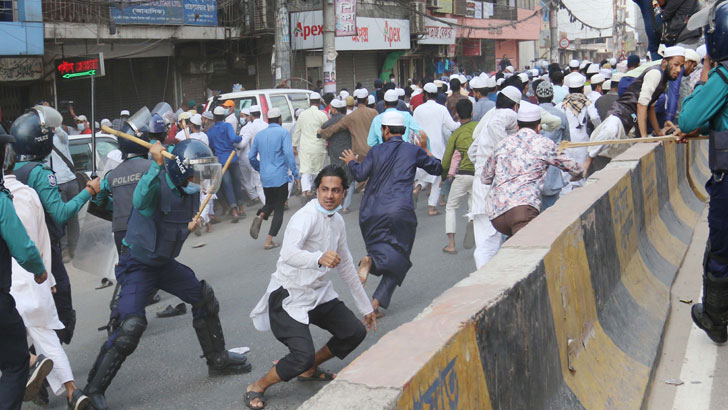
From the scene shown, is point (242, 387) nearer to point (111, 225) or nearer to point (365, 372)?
point (111, 225)

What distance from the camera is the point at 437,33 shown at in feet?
109

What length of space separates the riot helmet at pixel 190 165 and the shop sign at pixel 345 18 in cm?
1364

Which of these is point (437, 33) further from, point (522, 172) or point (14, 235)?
point (14, 235)

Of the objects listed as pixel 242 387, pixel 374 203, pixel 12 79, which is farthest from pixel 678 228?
pixel 12 79

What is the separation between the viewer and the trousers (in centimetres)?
653

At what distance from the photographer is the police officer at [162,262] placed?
4.93 metres

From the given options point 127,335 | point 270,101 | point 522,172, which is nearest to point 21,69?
point 270,101

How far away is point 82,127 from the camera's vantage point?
612 inches

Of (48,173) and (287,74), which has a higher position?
(287,74)

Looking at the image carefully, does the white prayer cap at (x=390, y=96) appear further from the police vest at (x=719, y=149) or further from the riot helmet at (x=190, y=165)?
the police vest at (x=719, y=149)

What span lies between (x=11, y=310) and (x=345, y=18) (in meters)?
15.2

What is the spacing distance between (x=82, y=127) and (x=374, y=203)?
10444mm

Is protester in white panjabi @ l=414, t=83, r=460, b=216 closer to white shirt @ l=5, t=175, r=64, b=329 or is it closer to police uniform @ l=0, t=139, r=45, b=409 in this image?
white shirt @ l=5, t=175, r=64, b=329

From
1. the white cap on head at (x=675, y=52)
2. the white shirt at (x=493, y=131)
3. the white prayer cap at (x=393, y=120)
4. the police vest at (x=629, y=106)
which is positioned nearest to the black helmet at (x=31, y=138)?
the white prayer cap at (x=393, y=120)
